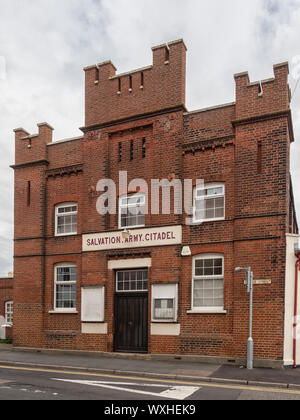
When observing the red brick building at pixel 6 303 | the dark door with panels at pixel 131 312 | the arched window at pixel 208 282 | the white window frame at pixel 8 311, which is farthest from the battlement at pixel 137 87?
the white window frame at pixel 8 311

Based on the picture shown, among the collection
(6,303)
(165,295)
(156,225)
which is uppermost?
(156,225)

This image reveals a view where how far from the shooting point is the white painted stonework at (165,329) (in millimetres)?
15977

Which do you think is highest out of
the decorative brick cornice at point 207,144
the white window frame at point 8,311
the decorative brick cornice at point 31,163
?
the decorative brick cornice at point 207,144

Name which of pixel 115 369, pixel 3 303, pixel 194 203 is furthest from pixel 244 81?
pixel 3 303

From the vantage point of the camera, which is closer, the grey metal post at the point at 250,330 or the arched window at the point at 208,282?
the grey metal post at the point at 250,330

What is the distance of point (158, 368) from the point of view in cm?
1384

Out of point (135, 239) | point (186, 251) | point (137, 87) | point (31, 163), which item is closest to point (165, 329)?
point (186, 251)

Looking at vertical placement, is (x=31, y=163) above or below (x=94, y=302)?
above

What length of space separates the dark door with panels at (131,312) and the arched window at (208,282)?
2091 mm

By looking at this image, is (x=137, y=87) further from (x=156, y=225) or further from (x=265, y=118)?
(x=156, y=225)

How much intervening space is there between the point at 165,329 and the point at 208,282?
2.35 m

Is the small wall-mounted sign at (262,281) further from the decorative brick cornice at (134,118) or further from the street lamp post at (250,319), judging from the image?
the decorative brick cornice at (134,118)

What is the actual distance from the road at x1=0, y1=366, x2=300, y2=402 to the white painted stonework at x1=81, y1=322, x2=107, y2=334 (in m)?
4.39
